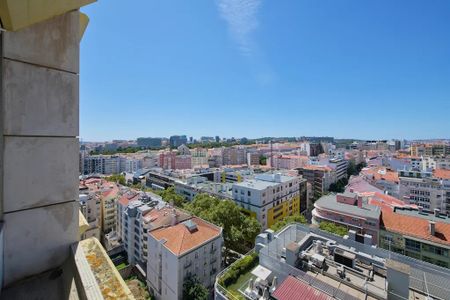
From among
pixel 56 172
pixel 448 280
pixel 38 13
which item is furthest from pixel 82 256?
pixel 448 280

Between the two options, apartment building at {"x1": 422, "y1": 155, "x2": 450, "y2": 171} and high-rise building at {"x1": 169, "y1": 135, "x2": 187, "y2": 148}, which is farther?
high-rise building at {"x1": 169, "y1": 135, "x2": 187, "y2": 148}

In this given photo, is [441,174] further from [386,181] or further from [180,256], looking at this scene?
[180,256]

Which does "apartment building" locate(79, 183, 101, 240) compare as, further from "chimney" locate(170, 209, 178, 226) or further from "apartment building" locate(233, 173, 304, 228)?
"apartment building" locate(233, 173, 304, 228)

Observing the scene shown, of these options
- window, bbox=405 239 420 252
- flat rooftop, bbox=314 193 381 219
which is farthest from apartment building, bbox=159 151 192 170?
window, bbox=405 239 420 252

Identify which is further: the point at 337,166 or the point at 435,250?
the point at 337,166

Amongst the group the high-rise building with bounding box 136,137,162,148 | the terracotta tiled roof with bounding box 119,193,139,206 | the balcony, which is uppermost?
the high-rise building with bounding box 136,137,162,148

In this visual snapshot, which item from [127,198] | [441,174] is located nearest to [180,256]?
[127,198]
